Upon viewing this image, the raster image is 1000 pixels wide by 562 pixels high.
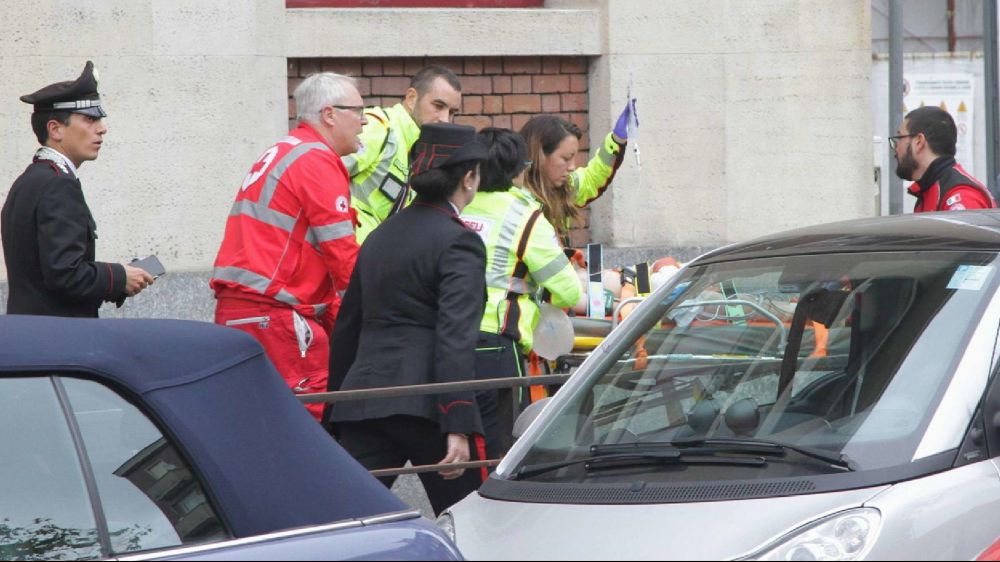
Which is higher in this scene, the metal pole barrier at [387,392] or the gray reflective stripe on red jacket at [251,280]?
the gray reflective stripe on red jacket at [251,280]

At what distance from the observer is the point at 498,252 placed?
641 centimetres

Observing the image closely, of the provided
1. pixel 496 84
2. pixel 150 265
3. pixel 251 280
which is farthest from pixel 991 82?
pixel 150 265

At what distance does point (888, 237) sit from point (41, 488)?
2776 millimetres

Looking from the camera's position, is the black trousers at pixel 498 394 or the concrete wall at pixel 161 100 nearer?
the black trousers at pixel 498 394

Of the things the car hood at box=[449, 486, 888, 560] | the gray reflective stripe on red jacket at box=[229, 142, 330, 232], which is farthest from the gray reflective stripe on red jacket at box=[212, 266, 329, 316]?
the car hood at box=[449, 486, 888, 560]

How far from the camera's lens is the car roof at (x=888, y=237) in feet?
14.7

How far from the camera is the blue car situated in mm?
2914

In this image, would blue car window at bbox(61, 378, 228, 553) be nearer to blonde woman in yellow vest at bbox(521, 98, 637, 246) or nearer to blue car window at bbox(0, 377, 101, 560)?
blue car window at bbox(0, 377, 101, 560)

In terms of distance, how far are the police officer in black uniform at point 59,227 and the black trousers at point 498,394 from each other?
143 centimetres

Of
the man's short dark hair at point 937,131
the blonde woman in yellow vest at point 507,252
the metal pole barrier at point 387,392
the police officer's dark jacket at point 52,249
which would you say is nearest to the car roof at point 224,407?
the metal pole barrier at point 387,392

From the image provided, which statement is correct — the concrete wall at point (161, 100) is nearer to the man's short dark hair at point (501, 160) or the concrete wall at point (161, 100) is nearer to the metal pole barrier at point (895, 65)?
the man's short dark hair at point (501, 160)

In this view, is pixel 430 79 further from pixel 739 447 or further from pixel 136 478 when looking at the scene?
pixel 136 478

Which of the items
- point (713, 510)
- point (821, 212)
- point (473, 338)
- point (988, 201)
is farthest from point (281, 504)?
point (821, 212)

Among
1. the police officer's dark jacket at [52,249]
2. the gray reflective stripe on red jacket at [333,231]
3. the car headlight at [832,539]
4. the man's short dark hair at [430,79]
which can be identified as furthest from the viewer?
the man's short dark hair at [430,79]
